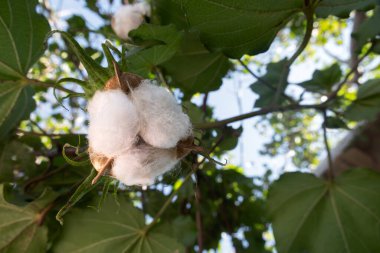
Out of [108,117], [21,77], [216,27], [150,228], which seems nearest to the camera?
[108,117]

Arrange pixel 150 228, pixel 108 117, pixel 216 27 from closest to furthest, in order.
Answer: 1. pixel 108 117
2. pixel 216 27
3. pixel 150 228

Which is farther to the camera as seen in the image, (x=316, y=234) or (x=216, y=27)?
(x=316, y=234)

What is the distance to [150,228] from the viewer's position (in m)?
0.84

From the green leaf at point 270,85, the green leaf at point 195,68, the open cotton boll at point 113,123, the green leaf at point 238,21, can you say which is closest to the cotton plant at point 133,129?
the open cotton boll at point 113,123

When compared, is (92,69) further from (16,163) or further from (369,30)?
(369,30)

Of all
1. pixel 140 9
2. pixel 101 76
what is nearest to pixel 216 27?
pixel 101 76

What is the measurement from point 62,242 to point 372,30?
32.0 inches

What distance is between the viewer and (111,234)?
81 cm

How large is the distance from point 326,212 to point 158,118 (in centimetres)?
62

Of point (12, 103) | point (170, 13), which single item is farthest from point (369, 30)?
point (12, 103)

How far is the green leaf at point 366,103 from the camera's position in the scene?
0.99 meters

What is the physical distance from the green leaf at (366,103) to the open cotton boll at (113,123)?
0.73 meters

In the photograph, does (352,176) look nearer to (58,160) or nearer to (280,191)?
(280,191)

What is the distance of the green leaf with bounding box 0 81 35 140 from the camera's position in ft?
2.41
